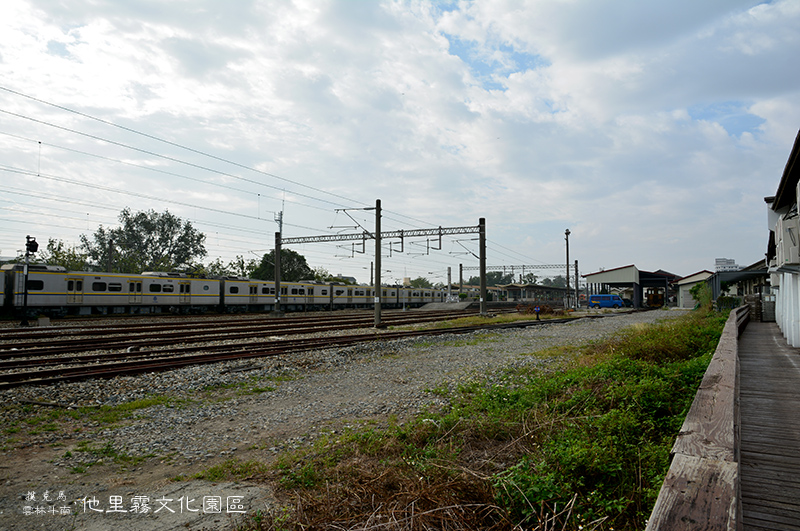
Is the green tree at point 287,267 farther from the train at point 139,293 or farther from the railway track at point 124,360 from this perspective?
the railway track at point 124,360

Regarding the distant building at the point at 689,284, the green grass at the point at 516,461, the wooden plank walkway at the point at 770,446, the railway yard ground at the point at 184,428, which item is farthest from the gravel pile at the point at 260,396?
the distant building at the point at 689,284

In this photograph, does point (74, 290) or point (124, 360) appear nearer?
point (124, 360)

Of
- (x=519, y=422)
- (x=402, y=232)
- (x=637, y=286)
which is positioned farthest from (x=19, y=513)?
(x=637, y=286)

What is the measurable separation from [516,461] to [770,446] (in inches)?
84.8

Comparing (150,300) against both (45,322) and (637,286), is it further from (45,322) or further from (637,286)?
(637,286)

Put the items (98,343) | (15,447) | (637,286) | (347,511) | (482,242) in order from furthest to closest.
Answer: (637,286)
(482,242)
(98,343)
(15,447)
(347,511)

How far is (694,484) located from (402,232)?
2930 cm

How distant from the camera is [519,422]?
5285mm

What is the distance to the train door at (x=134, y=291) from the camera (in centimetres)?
2930

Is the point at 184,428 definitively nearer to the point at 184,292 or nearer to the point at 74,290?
the point at 74,290

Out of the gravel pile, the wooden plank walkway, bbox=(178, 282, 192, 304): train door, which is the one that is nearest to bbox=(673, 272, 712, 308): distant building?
the gravel pile

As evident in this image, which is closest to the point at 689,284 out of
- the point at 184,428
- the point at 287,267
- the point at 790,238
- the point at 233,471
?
the point at 790,238

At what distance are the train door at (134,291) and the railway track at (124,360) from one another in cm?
1676

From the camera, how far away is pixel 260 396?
8.71 m
